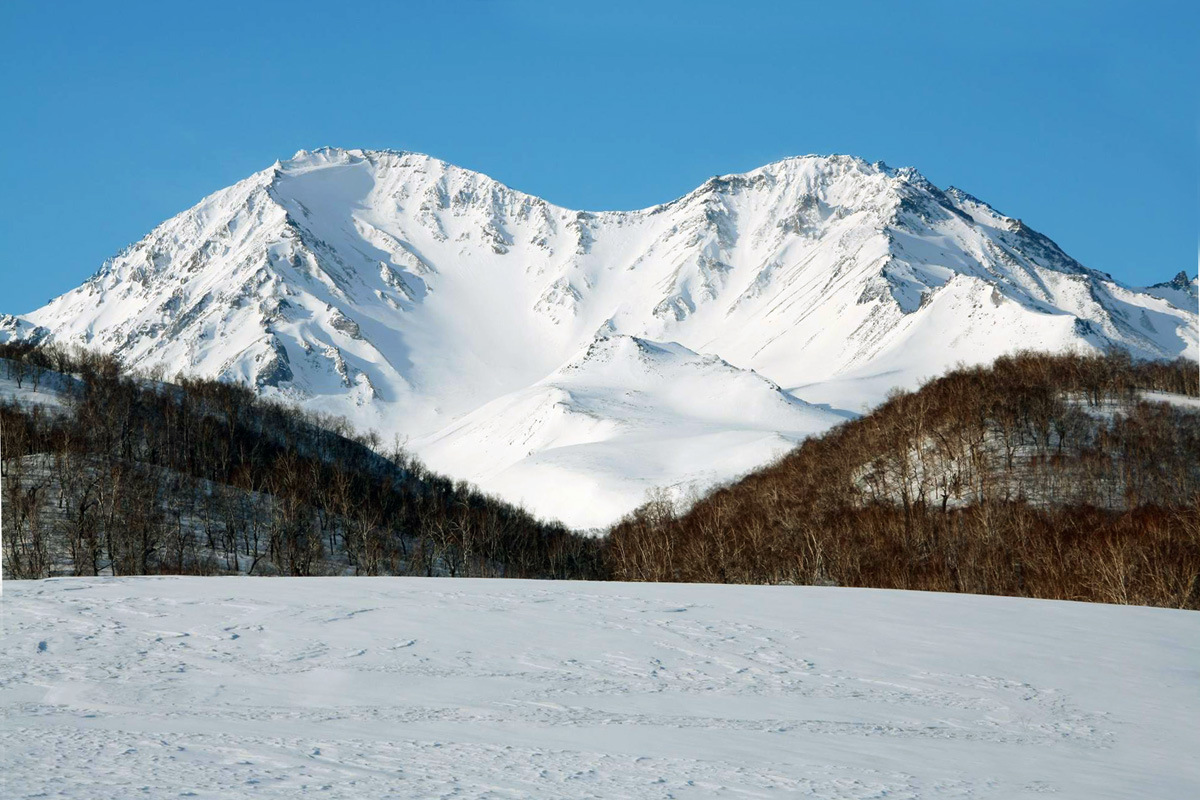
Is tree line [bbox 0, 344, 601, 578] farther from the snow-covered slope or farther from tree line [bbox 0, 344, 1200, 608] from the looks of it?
the snow-covered slope

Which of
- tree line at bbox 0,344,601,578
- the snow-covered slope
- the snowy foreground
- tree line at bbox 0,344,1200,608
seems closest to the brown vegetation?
tree line at bbox 0,344,1200,608

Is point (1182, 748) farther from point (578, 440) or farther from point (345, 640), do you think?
point (578, 440)

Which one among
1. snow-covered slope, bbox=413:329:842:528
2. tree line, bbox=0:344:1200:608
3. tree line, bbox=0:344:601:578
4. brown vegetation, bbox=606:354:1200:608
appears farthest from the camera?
snow-covered slope, bbox=413:329:842:528

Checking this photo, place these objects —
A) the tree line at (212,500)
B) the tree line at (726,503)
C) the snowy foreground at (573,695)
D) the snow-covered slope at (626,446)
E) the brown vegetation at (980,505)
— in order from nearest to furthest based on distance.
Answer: the snowy foreground at (573,695), the brown vegetation at (980,505), the tree line at (726,503), the tree line at (212,500), the snow-covered slope at (626,446)

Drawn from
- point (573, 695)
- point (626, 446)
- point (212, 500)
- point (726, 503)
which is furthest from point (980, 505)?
point (626, 446)

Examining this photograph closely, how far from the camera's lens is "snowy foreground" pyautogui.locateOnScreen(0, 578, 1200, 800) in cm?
1310

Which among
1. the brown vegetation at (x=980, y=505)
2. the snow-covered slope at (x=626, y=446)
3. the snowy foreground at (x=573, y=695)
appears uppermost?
the snow-covered slope at (x=626, y=446)

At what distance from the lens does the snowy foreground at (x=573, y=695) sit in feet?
43.0

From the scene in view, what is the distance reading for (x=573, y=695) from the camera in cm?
1744

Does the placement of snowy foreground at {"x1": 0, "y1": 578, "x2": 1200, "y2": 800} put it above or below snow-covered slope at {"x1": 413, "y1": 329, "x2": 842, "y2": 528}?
below

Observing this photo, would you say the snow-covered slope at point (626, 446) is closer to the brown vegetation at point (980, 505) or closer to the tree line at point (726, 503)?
the brown vegetation at point (980, 505)

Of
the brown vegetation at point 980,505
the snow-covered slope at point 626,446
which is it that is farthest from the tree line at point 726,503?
the snow-covered slope at point 626,446

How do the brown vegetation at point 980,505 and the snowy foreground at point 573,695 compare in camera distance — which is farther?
the brown vegetation at point 980,505

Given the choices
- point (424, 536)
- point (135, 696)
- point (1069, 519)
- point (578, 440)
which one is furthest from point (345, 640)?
point (578, 440)
